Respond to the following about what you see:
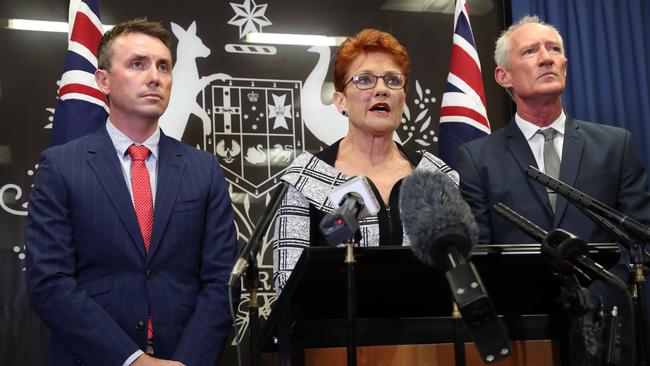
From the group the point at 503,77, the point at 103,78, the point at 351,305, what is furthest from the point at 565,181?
the point at 103,78

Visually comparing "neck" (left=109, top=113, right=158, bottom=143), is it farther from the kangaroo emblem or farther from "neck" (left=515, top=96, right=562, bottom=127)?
"neck" (left=515, top=96, right=562, bottom=127)

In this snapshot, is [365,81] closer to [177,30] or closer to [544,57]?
[544,57]

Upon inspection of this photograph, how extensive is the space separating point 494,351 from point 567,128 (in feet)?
6.67

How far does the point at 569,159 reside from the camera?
316 centimetres

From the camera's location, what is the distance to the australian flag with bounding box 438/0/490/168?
14.0ft

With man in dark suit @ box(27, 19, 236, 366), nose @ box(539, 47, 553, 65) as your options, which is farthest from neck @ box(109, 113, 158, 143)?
nose @ box(539, 47, 553, 65)

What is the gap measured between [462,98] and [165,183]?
6.80 feet

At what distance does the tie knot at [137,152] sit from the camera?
9.39 ft

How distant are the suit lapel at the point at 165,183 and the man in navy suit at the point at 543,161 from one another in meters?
1.16

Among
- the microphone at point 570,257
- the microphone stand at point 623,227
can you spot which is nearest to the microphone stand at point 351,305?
the microphone at point 570,257

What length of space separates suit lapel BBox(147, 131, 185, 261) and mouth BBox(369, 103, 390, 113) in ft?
2.37

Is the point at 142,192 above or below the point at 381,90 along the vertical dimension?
below

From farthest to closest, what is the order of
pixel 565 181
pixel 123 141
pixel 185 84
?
pixel 185 84 < pixel 565 181 < pixel 123 141

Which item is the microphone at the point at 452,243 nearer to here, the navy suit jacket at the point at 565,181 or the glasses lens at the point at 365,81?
the glasses lens at the point at 365,81
